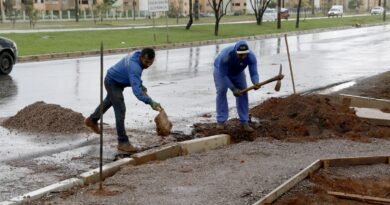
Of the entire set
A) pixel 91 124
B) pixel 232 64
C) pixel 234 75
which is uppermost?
pixel 232 64

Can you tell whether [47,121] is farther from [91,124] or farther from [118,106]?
[118,106]

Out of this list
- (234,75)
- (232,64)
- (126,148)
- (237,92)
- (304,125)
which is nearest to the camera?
(126,148)

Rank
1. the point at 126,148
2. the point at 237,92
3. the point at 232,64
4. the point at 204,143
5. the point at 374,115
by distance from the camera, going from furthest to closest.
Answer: the point at 374,115 → the point at 232,64 → the point at 237,92 → the point at 204,143 → the point at 126,148

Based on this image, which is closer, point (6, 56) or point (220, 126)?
point (220, 126)

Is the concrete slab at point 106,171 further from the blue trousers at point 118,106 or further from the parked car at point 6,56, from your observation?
the parked car at point 6,56

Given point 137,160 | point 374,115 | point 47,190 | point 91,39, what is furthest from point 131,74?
point 91,39

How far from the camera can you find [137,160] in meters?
7.09

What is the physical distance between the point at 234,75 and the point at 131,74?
7.02 feet

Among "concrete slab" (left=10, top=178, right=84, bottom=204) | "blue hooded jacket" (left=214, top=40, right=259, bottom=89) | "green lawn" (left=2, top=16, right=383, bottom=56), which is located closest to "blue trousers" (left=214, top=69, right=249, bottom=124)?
"blue hooded jacket" (left=214, top=40, right=259, bottom=89)

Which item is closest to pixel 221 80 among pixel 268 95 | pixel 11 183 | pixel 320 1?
pixel 11 183

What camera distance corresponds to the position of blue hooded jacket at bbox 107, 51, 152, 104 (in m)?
7.12

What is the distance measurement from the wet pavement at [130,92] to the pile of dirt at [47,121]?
261mm

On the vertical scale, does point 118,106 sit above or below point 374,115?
above

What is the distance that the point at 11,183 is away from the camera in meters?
6.22
